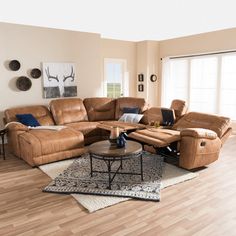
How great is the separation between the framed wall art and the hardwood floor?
281 cm

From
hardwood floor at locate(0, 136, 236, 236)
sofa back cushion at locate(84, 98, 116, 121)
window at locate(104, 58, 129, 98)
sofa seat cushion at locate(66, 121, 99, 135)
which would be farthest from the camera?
window at locate(104, 58, 129, 98)

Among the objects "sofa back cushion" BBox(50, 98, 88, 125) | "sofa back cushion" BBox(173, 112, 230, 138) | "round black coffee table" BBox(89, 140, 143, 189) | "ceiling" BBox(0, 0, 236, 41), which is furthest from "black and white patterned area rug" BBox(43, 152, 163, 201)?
"ceiling" BBox(0, 0, 236, 41)

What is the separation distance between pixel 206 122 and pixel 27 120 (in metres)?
3.30

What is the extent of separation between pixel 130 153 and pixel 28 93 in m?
3.38

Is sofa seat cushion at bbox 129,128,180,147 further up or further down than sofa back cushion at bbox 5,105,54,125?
further down

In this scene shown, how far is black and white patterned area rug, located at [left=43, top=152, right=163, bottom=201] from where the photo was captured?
2.96 meters

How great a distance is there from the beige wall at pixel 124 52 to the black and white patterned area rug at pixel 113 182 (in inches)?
167

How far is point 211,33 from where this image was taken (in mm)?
6352

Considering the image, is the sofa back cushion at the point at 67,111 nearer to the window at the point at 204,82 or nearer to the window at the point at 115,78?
the window at the point at 115,78

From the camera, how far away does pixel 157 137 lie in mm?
3842

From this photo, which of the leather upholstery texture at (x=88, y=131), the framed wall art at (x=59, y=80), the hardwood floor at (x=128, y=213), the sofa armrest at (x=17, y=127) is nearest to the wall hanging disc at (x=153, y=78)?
the framed wall art at (x=59, y=80)

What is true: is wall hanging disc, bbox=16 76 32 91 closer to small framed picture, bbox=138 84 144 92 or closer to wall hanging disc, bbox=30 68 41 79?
wall hanging disc, bbox=30 68 41 79

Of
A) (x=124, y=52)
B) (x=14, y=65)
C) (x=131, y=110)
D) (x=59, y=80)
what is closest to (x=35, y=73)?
(x=14, y=65)

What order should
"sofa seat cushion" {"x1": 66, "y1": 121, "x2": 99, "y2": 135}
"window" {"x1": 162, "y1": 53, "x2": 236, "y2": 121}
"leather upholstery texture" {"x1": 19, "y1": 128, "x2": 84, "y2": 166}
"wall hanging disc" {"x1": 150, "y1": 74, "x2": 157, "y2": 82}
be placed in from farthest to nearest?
"wall hanging disc" {"x1": 150, "y1": 74, "x2": 157, "y2": 82} < "window" {"x1": 162, "y1": 53, "x2": 236, "y2": 121} < "sofa seat cushion" {"x1": 66, "y1": 121, "x2": 99, "y2": 135} < "leather upholstery texture" {"x1": 19, "y1": 128, "x2": 84, "y2": 166}
